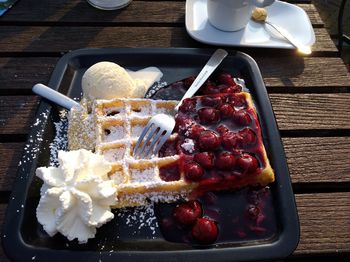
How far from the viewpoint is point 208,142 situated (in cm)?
107

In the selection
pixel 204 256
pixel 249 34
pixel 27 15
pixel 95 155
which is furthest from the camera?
pixel 27 15

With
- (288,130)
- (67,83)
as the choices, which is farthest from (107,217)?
(288,130)

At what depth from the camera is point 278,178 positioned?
107cm

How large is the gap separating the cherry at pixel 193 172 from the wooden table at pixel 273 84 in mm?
328

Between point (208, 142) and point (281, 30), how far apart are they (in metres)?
0.74

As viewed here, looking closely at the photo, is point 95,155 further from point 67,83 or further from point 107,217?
point 67,83

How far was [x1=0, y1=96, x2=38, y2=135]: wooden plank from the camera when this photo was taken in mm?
1273

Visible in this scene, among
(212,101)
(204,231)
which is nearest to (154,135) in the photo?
(212,101)

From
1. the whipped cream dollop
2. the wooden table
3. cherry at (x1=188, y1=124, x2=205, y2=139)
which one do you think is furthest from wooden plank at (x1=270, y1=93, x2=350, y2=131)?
the whipped cream dollop

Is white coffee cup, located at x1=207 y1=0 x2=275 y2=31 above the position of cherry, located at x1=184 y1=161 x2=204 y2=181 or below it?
above

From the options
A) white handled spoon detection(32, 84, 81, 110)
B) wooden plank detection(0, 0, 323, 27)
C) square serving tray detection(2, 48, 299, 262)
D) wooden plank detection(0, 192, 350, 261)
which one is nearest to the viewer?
square serving tray detection(2, 48, 299, 262)

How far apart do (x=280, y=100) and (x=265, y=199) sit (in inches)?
18.2

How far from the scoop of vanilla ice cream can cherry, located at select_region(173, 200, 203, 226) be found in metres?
0.47

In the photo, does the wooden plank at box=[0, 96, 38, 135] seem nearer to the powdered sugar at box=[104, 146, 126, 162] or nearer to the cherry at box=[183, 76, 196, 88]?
the powdered sugar at box=[104, 146, 126, 162]
